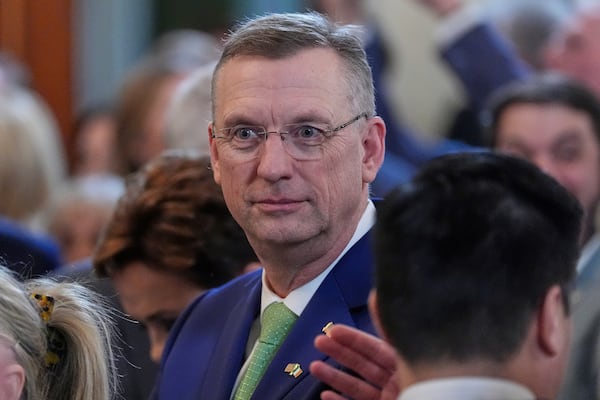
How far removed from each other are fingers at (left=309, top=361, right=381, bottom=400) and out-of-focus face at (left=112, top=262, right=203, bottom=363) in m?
0.95

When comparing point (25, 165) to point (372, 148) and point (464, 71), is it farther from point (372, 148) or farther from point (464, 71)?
point (372, 148)

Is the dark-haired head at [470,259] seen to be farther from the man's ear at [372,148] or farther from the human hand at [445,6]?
the human hand at [445,6]

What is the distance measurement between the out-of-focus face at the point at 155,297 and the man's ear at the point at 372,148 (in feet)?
2.55

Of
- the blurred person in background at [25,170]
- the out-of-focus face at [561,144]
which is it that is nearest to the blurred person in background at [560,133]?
the out-of-focus face at [561,144]

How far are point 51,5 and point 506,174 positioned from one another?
6.59m

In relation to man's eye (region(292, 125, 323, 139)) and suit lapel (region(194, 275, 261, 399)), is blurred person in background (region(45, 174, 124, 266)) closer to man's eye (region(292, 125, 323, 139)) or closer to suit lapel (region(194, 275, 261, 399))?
suit lapel (region(194, 275, 261, 399))

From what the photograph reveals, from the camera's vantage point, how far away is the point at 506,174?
1854 mm

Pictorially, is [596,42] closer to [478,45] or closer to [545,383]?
[478,45]

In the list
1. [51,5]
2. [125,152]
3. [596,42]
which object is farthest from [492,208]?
[51,5]

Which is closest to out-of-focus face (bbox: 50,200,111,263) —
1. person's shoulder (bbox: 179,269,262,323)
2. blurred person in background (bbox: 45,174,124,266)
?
blurred person in background (bbox: 45,174,124,266)

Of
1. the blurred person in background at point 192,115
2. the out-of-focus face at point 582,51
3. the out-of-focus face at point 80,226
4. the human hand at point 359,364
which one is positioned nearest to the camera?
the human hand at point 359,364

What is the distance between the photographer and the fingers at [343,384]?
2.11 metres

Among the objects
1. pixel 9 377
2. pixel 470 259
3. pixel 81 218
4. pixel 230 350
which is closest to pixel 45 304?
pixel 9 377

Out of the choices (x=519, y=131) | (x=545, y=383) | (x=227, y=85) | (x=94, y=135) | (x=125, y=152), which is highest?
(x=227, y=85)
